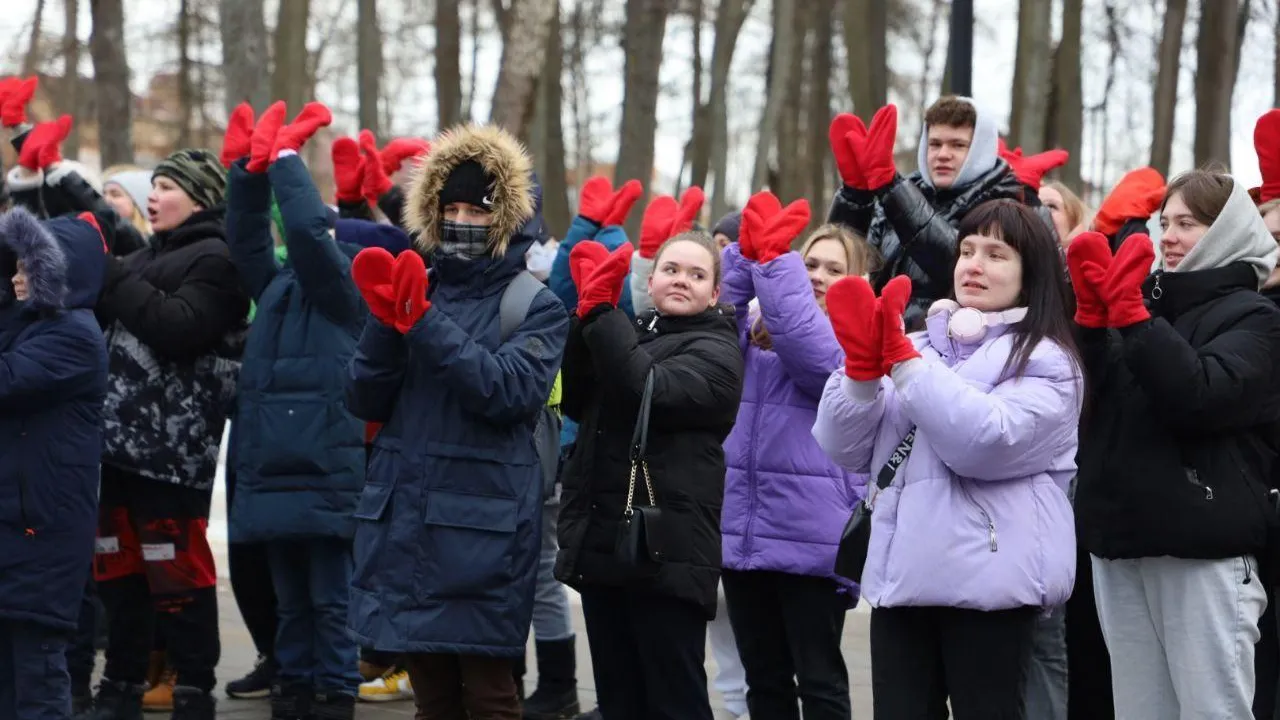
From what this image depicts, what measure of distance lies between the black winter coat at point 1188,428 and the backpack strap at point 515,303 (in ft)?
5.39

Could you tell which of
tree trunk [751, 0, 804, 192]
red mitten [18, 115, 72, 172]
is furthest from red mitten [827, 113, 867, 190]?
tree trunk [751, 0, 804, 192]

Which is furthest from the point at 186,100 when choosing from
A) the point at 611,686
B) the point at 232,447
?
the point at 611,686

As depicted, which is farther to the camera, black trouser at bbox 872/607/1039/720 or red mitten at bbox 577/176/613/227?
red mitten at bbox 577/176/613/227

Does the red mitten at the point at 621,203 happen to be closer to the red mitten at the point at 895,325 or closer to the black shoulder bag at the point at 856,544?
the black shoulder bag at the point at 856,544

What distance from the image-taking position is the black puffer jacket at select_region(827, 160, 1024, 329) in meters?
5.73

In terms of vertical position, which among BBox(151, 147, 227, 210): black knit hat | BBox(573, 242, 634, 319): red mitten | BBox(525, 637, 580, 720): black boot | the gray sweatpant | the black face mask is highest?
BBox(151, 147, 227, 210): black knit hat

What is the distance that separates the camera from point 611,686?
5.32 m

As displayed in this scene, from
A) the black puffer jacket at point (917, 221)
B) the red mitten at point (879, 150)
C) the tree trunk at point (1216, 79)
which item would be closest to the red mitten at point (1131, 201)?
the black puffer jacket at point (917, 221)

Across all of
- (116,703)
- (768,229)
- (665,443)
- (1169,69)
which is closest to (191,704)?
(116,703)

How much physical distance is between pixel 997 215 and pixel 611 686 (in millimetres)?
1860

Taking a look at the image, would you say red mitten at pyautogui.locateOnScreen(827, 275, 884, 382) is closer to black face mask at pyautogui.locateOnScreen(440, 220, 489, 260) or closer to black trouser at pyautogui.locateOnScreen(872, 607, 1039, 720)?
black trouser at pyautogui.locateOnScreen(872, 607, 1039, 720)

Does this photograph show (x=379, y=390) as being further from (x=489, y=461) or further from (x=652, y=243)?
(x=652, y=243)

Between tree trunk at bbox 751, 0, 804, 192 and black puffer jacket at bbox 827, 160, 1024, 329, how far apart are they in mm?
16861

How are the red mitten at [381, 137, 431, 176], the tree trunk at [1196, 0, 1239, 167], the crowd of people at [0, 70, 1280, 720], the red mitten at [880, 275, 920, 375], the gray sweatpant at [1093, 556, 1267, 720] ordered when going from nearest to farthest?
the red mitten at [880, 275, 920, 375] < the crowd of people at [0, 70, 1280, 720] < the gray sweatpant at [1093, 556, 1267, 720] < the red mitten at [381, 137, 431, 176] < the tree trunk at [1196, 0, 1239, 167]
